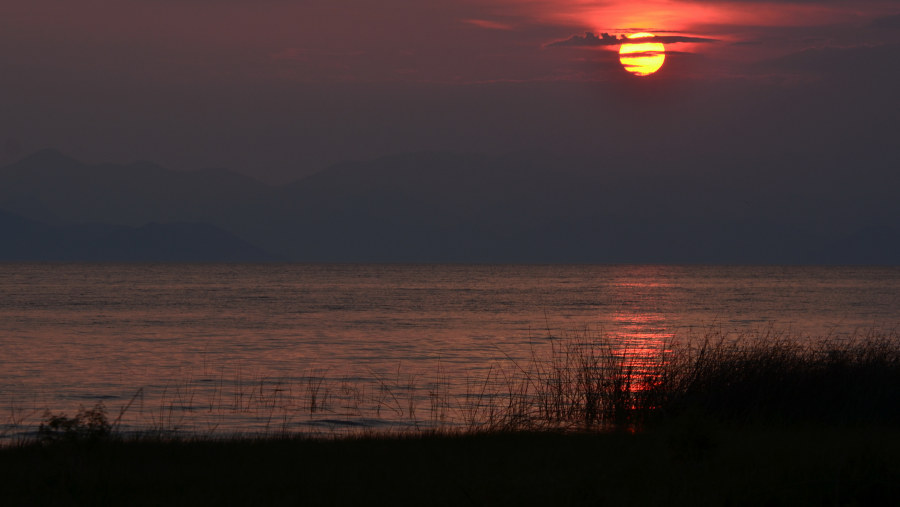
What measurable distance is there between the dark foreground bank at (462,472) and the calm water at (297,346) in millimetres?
6705

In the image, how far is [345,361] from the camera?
36500 millimetres

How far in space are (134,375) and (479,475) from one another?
22740 mm

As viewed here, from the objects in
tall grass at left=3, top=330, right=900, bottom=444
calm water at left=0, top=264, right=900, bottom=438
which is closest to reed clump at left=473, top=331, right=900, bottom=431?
tall grass at left=3, top=330, right=900, bottom=444

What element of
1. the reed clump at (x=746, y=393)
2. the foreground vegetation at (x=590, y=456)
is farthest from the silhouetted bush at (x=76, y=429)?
the reed clump at (x=746, y=393)

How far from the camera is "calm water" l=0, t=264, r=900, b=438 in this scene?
2422 cm

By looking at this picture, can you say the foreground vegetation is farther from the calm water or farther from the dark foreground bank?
the calm water

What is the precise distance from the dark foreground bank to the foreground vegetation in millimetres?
30

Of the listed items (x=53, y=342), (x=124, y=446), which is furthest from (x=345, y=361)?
(x=124, y=446)

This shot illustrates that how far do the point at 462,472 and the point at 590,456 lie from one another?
8.37 ft

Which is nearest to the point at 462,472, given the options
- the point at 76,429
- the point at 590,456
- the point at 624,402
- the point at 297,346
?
the point at 590,456

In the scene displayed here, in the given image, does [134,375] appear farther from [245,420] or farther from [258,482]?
[258,482]

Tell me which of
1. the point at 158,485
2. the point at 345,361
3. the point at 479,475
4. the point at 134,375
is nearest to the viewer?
the point at 158,485

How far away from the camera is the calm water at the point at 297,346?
2422 centimetres

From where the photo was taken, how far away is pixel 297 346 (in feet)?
140
